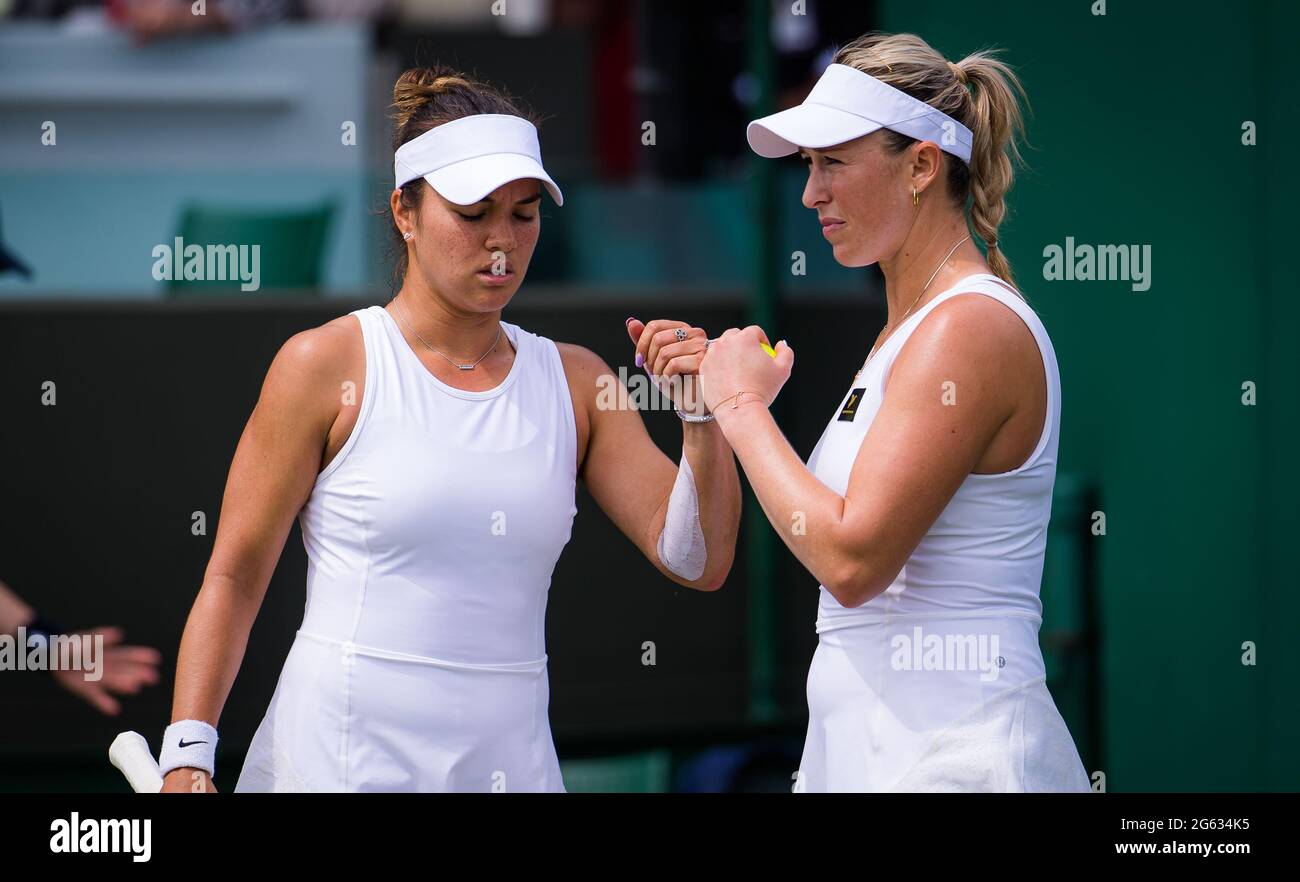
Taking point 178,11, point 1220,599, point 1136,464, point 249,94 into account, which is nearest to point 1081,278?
point 1136,464

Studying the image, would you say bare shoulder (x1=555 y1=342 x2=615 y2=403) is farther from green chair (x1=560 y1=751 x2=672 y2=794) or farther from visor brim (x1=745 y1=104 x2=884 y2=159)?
green chair (x1=560 y1=751 x2=672 y2=794)

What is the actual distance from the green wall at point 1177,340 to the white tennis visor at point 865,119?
1.59m

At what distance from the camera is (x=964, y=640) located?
1984 millimetres

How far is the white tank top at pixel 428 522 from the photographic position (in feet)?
6.79

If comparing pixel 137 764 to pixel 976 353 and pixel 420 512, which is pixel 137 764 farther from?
pixel 976 353

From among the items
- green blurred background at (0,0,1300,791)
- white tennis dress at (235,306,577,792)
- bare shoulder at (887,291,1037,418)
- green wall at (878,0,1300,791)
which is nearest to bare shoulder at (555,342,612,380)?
white tennis dress at (235,306,577,792)

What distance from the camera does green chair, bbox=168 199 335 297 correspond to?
4309 mm

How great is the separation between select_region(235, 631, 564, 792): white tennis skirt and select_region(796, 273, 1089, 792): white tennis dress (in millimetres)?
499

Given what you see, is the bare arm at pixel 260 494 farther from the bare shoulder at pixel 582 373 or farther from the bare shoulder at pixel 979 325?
the bare shoulder at pixel 979 325

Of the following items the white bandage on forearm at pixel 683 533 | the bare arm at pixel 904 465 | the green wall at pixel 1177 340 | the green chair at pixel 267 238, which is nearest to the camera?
the bare arm at pixel 904 465

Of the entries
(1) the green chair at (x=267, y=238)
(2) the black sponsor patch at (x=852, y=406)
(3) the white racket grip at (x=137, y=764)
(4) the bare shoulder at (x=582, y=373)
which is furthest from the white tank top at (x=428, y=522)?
(1) the green chair at (x=267, y=238)

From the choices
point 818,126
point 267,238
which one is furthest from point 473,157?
point 267,238

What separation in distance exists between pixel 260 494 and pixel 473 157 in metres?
0.53
